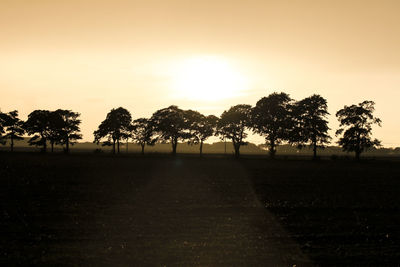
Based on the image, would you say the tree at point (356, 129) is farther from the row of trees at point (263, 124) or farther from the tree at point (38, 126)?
the tree at point (38, 126)

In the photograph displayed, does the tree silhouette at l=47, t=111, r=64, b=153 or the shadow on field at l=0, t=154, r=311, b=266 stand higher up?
the tree silhouette at l=47, t=111, r=64, b=153

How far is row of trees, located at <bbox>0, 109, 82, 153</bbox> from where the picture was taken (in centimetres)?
11712

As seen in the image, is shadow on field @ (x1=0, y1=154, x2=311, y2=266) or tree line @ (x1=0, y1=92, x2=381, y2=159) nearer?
shadow on field @ (x1=0, y1=154, x2=311, y2=266)

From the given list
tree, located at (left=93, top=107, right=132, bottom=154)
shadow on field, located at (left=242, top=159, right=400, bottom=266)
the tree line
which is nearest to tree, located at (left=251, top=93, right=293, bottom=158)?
the tree line

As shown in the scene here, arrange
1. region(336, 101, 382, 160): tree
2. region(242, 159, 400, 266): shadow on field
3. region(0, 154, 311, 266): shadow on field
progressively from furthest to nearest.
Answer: region(336, 101, 382, 160): tree, region(242, 159, 400, 266): shadow on field, region(0, 154, 311, 266): shadow on field

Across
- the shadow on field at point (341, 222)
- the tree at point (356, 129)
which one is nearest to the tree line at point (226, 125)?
the tree at point (356, 129)

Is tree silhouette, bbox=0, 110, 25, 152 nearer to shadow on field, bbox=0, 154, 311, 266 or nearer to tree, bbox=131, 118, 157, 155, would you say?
tree, bbox=131, 118, 157, 155

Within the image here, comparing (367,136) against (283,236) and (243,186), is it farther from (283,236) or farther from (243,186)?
(283,236)

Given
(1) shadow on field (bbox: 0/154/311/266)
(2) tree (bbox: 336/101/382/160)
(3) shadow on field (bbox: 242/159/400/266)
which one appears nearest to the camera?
(1) shadow on field (bbox: 0/154/311/266)

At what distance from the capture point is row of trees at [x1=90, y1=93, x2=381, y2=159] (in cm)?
9906

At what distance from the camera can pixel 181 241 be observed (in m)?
14.4

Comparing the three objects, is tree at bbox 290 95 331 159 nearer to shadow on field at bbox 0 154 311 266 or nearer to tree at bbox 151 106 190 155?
tree at bbox 151 106 190 155

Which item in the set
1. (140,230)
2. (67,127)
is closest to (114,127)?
(67,127)

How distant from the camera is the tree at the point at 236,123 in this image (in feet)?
379
